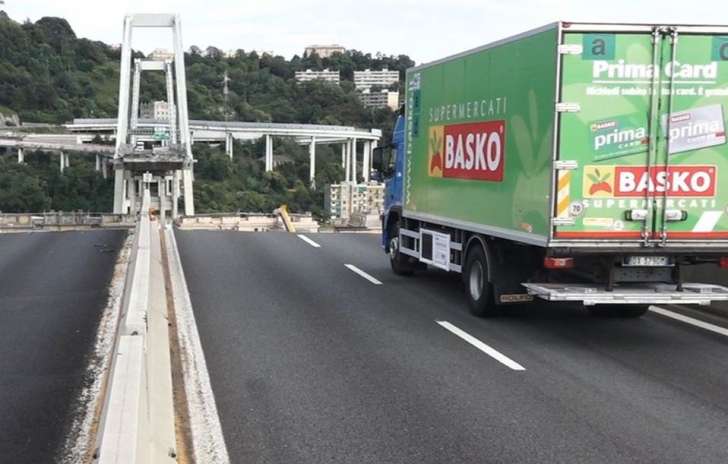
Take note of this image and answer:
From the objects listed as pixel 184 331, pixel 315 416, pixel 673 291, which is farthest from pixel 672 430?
pixel 184 331

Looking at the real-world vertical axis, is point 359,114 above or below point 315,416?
above

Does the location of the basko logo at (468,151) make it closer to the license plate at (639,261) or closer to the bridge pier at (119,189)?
the license plate at (639,261)

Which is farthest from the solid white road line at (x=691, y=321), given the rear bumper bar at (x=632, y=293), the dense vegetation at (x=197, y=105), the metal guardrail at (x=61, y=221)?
the dense vegetation at (x=197, y=105)

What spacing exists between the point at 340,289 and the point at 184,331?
412 centimetres

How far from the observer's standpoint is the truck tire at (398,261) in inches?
601

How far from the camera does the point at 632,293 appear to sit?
9.34m

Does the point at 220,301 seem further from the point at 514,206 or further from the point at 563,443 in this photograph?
the point at 563,443

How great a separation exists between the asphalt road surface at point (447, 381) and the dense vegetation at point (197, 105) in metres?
70.2

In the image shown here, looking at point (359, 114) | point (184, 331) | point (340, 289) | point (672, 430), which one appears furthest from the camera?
point (359, 114)

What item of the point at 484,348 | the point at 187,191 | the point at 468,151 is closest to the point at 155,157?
the point at 187,191

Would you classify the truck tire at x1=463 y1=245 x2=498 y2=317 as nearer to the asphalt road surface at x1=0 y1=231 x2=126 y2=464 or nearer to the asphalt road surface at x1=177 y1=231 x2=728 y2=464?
the asphalt road surface at x1=177 y1=231 x2=728 y2=464

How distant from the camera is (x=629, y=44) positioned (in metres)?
8.94

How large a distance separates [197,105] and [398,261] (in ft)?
444

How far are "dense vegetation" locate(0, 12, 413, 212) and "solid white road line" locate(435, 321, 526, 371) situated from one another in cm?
7112
